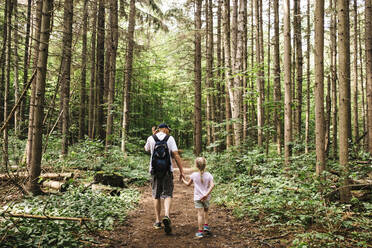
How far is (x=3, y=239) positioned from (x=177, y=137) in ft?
111

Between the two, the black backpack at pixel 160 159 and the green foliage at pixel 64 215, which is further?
the black backpack at pixel 160 159

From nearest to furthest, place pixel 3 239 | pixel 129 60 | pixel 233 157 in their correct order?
pixel 3 239, pixel 233 157, pixel 129 60

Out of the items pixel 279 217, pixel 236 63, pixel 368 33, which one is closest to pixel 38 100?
pixel 279 217

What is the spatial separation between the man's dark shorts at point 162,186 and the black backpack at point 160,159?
12cm

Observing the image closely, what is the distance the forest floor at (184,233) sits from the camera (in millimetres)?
3994

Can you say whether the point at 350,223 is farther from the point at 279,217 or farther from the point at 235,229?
the point at 235,229

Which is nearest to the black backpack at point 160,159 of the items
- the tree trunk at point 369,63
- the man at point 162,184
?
the man at point 162,184

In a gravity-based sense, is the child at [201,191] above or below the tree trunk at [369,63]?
below

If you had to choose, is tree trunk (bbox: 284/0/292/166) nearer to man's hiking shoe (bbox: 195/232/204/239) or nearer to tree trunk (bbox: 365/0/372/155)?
tree trunk (bbox: 365/0/372/155)

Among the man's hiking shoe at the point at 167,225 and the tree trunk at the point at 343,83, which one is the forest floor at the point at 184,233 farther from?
the tree trunk at the point at 343,83

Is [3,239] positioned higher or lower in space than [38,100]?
lower

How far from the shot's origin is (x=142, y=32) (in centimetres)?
1550

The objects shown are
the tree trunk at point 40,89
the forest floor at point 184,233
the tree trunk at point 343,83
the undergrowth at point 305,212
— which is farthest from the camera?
the tree trunk at point 40,89

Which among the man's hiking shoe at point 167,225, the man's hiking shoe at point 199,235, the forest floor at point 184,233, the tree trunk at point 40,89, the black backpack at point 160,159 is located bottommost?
the forest floor at point 184,233
